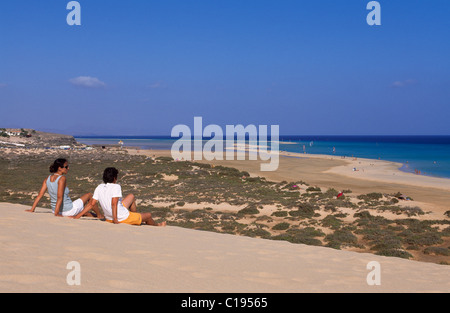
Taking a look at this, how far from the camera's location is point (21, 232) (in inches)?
260

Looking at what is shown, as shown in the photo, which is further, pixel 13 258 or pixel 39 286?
pixel 13 258

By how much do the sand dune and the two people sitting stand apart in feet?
1.37

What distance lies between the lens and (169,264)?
18.0 feet

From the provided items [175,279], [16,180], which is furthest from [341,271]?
[16,180]

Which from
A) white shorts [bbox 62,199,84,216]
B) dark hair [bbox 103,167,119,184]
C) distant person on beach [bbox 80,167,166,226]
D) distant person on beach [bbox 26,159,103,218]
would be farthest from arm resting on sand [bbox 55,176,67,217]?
dark hair [bbox 103,167,119,184]

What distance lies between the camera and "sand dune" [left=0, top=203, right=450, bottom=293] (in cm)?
450

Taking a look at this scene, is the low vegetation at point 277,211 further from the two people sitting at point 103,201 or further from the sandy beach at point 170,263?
the two people sitting at point 103,201

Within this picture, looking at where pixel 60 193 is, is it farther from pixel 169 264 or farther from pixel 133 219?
pixel 169 264

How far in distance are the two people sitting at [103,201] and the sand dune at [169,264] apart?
0.42 meters

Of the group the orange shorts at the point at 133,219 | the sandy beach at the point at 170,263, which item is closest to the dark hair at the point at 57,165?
the sandy beach at the point at 170,263

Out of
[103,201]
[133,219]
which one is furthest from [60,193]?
[133,219]

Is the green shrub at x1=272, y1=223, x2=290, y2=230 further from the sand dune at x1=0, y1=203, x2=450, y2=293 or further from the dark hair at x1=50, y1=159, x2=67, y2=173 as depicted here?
the dark hair at x1=50, y1=159, x2=67, y2=173
